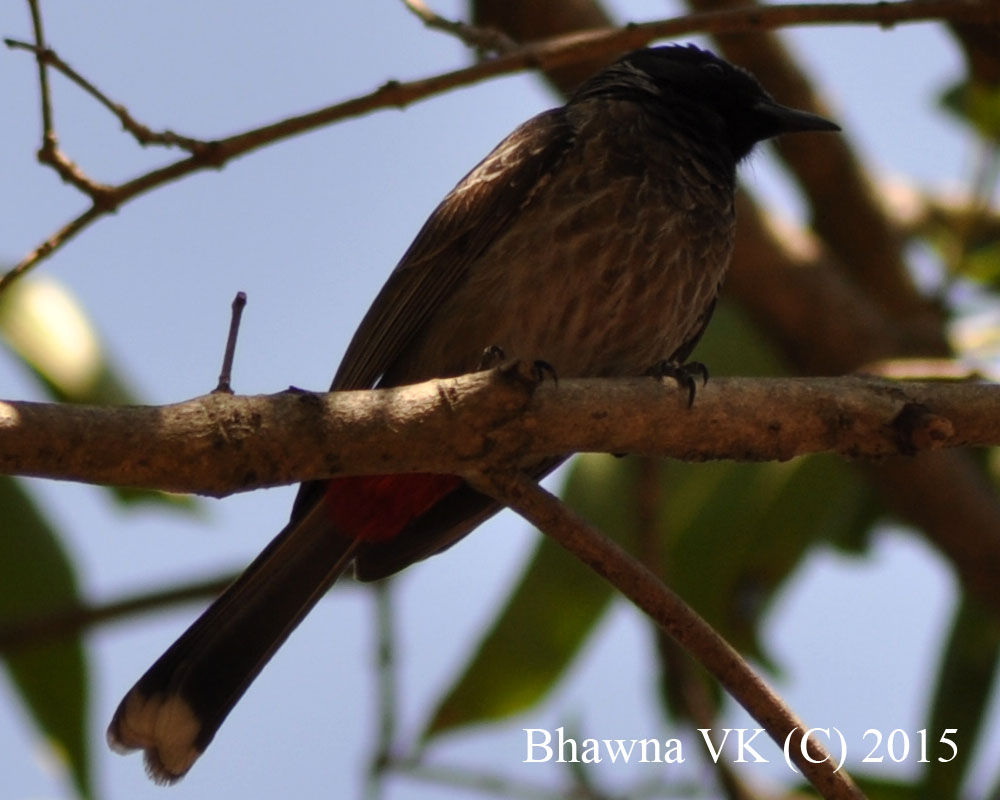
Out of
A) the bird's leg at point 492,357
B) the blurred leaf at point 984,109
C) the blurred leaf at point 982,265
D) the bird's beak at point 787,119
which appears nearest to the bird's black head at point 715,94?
the bird's beak at point 787,119

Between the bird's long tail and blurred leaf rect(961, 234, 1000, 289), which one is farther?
blurred leaf rect(961, 234, 1000, 289)

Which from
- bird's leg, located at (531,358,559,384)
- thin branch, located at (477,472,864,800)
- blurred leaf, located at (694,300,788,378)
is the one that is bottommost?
thin branch, located at (477,472,864,800)

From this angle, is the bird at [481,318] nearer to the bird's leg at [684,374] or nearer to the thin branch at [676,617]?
the bird's leg at [684,374]

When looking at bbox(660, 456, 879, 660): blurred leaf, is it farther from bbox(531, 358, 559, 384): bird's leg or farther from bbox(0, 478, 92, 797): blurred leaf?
bbox(531, 358, 559, 384): bird's leg

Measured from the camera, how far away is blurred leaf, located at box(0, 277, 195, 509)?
3.93m

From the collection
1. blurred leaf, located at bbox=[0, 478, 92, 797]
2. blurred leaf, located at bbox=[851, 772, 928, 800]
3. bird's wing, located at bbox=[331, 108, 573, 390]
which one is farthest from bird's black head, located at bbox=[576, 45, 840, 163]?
blurred leaf, located at bbox=[0, 478, 92, 797]

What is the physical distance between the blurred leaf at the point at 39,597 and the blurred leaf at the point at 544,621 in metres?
1.01

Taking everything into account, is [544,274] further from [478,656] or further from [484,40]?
[478,656]

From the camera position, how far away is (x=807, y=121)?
4020mm

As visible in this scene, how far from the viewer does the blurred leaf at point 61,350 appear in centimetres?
393

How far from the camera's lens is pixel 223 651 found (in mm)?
3162

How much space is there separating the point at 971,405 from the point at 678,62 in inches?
77.6

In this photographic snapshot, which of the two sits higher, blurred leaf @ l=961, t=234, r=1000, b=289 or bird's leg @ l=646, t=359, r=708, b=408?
blurred leaf @ l=961, t=234, r=1000, b=289

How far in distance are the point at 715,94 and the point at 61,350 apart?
6.30 feet
